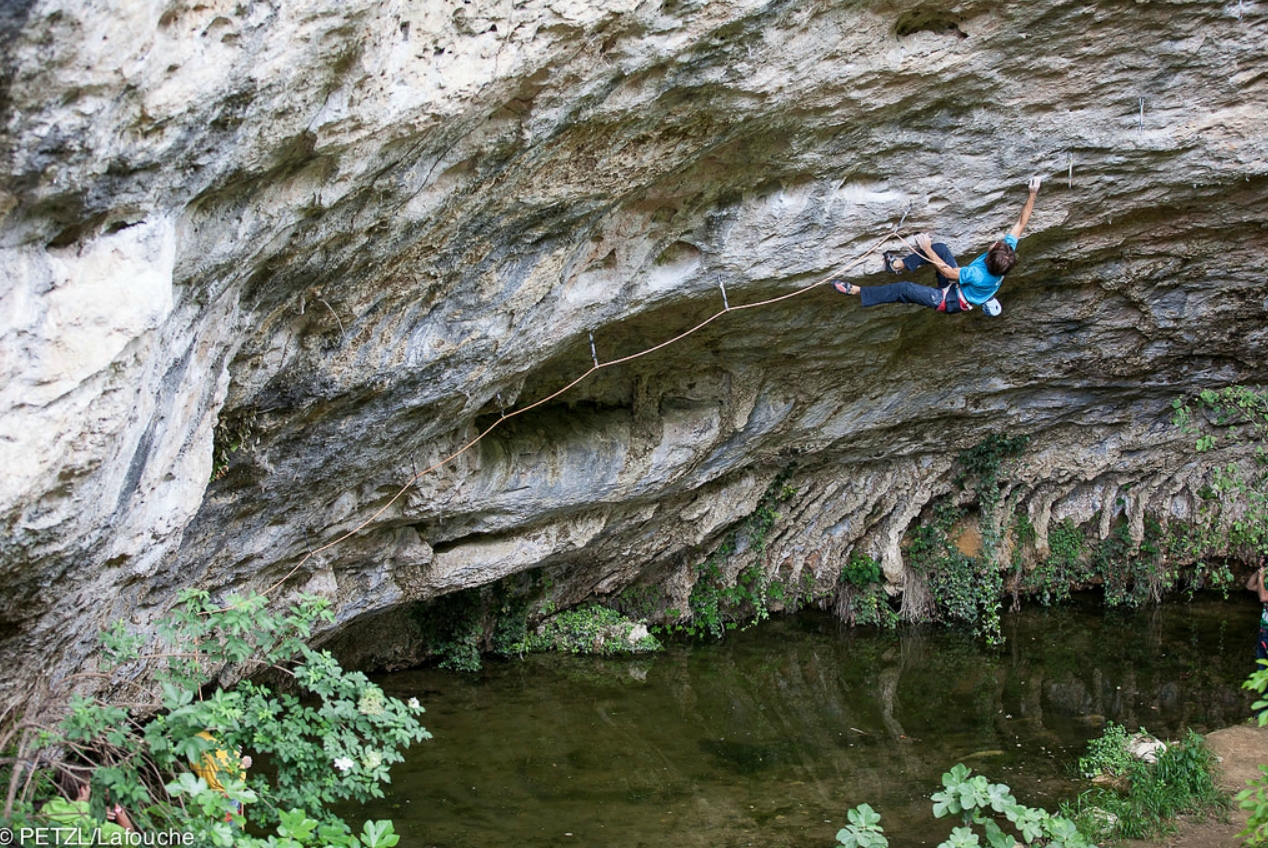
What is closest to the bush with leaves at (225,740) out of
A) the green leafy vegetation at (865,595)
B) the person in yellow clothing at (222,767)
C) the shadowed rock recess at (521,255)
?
the person in yellow clothing at (222,767)

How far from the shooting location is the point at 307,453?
6051mm

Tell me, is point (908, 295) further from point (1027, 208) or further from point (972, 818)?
point (972, 818)

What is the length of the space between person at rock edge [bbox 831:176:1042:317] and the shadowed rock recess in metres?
0.20

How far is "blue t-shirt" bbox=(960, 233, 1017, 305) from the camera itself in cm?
619

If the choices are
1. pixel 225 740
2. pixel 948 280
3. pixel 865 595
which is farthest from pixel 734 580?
pixel 225 740

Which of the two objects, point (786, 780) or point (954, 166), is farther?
point (786, 780)

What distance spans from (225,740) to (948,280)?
494 centimetres

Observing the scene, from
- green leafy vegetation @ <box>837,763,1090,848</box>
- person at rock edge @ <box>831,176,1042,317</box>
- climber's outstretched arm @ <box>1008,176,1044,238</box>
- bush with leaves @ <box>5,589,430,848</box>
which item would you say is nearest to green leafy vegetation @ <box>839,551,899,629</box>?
person at rock edge @ <box>831,176,1042,317</box>

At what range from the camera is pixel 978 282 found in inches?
246

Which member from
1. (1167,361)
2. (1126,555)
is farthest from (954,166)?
(1126,555)

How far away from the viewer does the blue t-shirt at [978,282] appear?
6.19 meters

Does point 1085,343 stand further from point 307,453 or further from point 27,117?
point 27,117

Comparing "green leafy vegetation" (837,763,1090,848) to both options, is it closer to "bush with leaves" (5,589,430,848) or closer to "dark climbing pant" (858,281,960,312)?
"bush with leaves" (5,589,430,848)

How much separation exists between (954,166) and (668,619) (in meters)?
6.65
